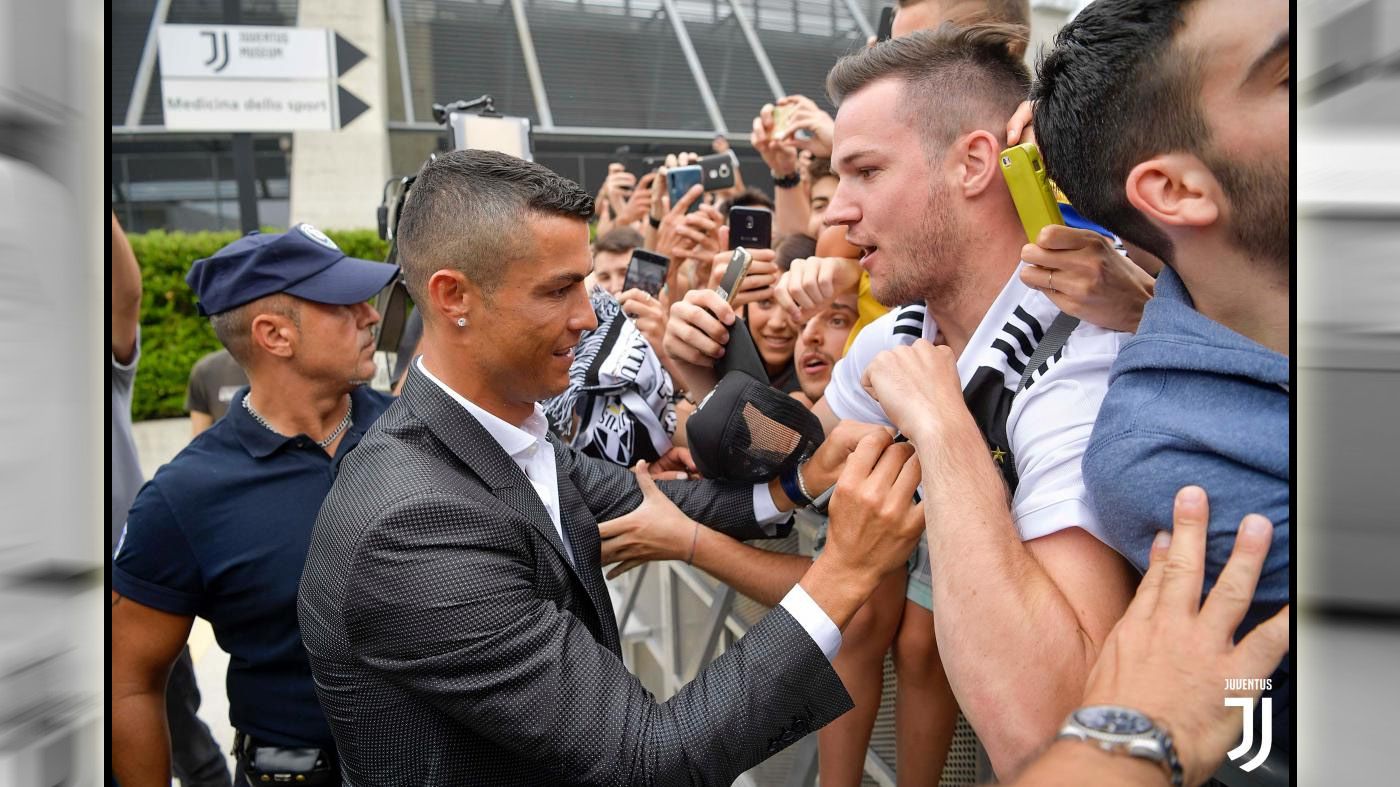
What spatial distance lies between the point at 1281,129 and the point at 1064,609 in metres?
0.57

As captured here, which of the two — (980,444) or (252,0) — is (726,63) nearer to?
(252,0)

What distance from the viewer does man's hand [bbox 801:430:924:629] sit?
137 centimetres

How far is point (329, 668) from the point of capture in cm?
149

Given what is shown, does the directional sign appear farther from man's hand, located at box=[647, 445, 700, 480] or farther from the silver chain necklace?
man's hand, located at box=[647, 445, 700, 480]

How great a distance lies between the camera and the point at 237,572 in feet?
7.23

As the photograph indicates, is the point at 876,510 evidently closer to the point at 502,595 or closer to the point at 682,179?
the point at 502,595

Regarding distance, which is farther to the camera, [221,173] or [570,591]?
[221,173]

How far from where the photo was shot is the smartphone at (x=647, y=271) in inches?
129

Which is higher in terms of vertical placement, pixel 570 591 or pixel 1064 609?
pixel 1064 609

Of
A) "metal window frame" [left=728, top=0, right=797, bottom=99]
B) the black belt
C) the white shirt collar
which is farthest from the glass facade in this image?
the white shirt collar

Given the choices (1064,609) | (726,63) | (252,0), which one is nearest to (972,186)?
(1064,609)
